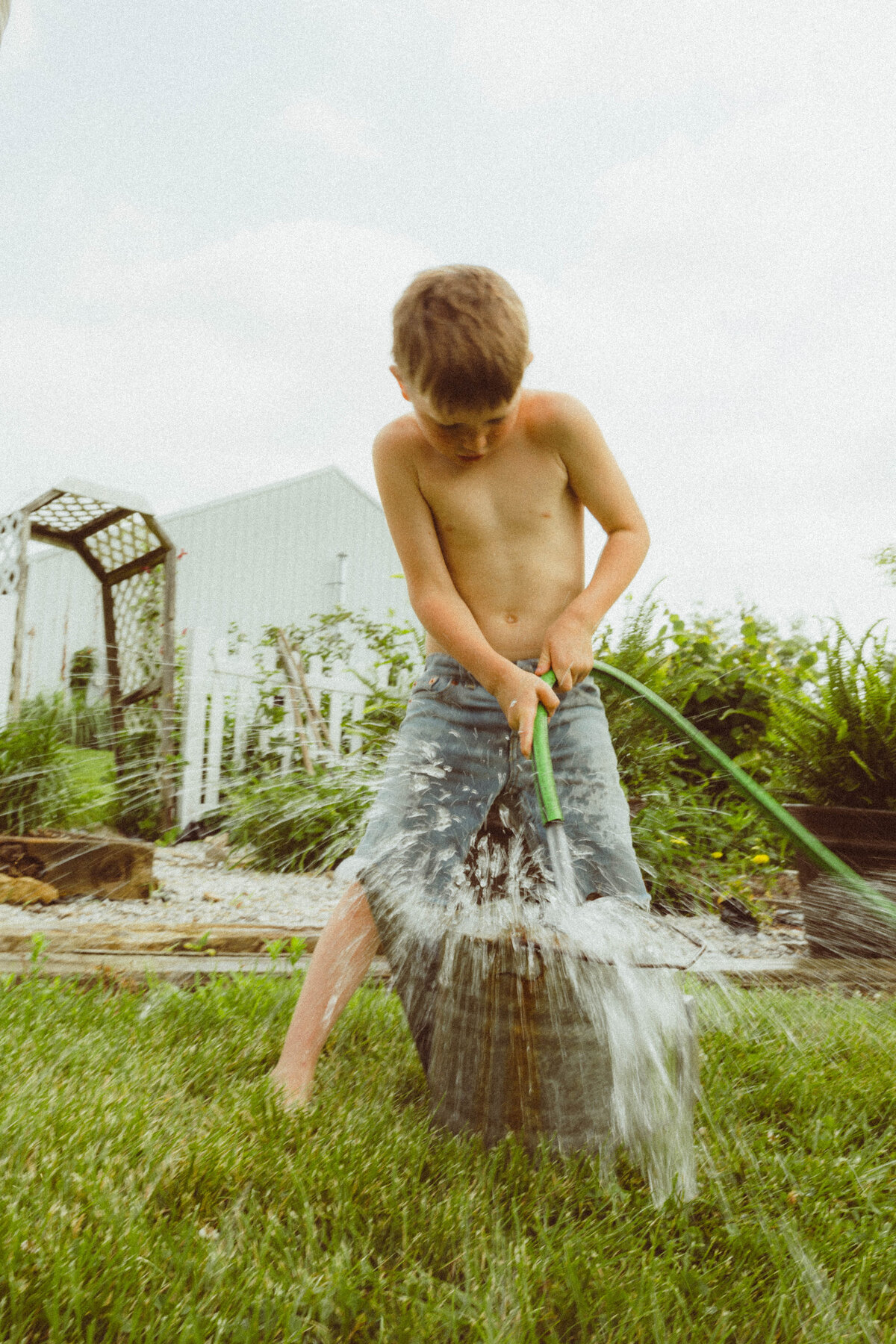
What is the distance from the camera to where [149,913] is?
339 cm

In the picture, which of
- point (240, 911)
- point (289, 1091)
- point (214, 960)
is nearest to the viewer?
point (289, 1091)

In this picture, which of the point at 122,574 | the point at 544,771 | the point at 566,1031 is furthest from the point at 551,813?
the point at 122,574

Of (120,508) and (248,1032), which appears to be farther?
(120,508)

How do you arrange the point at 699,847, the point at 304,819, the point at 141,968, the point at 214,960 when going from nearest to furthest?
the point at 141,968, the point at 214,960, the point at 699,847, the point at 304,819

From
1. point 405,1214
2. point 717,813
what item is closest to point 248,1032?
point 405,1214

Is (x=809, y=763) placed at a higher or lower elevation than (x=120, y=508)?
lower

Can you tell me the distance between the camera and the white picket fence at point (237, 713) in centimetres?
525

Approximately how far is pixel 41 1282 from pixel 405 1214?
0.43 m

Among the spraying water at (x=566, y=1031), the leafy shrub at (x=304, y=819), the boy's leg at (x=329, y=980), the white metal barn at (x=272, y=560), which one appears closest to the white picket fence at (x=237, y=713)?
the leafy shrub at (x=304, y=819)

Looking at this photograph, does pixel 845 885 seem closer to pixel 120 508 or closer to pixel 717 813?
pixel 717 813

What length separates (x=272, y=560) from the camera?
48.7 ft

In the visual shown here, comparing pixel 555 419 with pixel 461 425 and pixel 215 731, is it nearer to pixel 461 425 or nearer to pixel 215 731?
pixel 461 425

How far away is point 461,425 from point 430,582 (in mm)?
304

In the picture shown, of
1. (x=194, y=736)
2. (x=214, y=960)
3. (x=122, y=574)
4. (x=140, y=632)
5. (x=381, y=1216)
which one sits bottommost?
(x=381, y=1216)
